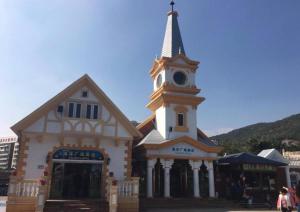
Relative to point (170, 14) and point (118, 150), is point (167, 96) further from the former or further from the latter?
point (170, 14)

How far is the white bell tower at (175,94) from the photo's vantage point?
23641 mm

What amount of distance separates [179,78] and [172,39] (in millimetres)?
3911

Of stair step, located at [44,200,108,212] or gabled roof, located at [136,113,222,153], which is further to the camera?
gabled roof, located at [136,113,222,153]

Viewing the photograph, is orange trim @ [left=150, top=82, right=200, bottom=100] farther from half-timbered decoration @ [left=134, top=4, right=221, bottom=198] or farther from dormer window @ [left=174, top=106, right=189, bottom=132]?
dormer window @ [left=174, top=106, right=189, bottom=132]

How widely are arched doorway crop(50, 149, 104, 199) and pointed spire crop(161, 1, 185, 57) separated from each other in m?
11.4

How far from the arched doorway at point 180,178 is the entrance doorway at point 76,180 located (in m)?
7.03

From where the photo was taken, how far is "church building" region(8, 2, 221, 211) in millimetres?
17928

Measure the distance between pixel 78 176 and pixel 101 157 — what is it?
177 centimetres


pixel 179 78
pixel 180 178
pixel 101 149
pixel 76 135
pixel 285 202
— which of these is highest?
pixel 179 78

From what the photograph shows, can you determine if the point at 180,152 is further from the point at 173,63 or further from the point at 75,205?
the point at 75,205

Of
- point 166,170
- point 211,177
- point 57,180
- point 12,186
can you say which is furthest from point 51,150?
point 211,177

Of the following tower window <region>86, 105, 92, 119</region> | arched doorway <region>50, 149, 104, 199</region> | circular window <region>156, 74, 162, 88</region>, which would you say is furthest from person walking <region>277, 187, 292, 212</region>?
circular window <region>156, 74, 162, 88</region>

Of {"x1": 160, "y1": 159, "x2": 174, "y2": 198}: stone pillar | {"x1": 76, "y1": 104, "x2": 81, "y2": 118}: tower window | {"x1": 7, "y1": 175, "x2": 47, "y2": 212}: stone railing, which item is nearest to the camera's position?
{"x1": 7, "y1": 175, "x2": 47, "y2": 212}: stone railing

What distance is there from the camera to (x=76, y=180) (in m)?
19.0
